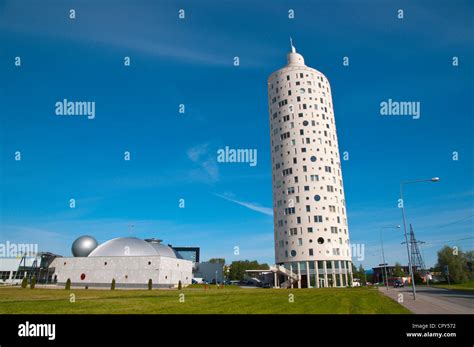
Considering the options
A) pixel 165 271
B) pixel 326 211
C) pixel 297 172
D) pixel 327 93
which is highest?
pixel 327 93

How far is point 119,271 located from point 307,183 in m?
51.2

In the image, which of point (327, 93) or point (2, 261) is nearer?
point (327, 93)

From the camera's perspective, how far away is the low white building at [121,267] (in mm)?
75875

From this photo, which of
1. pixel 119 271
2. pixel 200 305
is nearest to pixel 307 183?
pixel 119 271

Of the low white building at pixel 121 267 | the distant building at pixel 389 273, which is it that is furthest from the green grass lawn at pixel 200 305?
the distant building at pixel 389 273

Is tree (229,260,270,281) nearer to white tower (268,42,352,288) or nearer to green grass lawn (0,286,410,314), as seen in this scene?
white tower (268,42,352,288)

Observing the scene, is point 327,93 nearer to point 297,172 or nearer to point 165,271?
point 297,172

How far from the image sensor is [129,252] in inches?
3194

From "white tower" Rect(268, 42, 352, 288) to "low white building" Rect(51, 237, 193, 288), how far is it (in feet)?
97.8

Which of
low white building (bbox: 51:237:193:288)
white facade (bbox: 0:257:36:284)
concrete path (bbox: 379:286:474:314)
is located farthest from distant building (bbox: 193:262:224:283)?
concrete path (bbox: 379:286:474:314)

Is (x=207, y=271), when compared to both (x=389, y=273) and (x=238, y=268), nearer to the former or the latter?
(x=238, y=268)

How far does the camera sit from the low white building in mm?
75875
